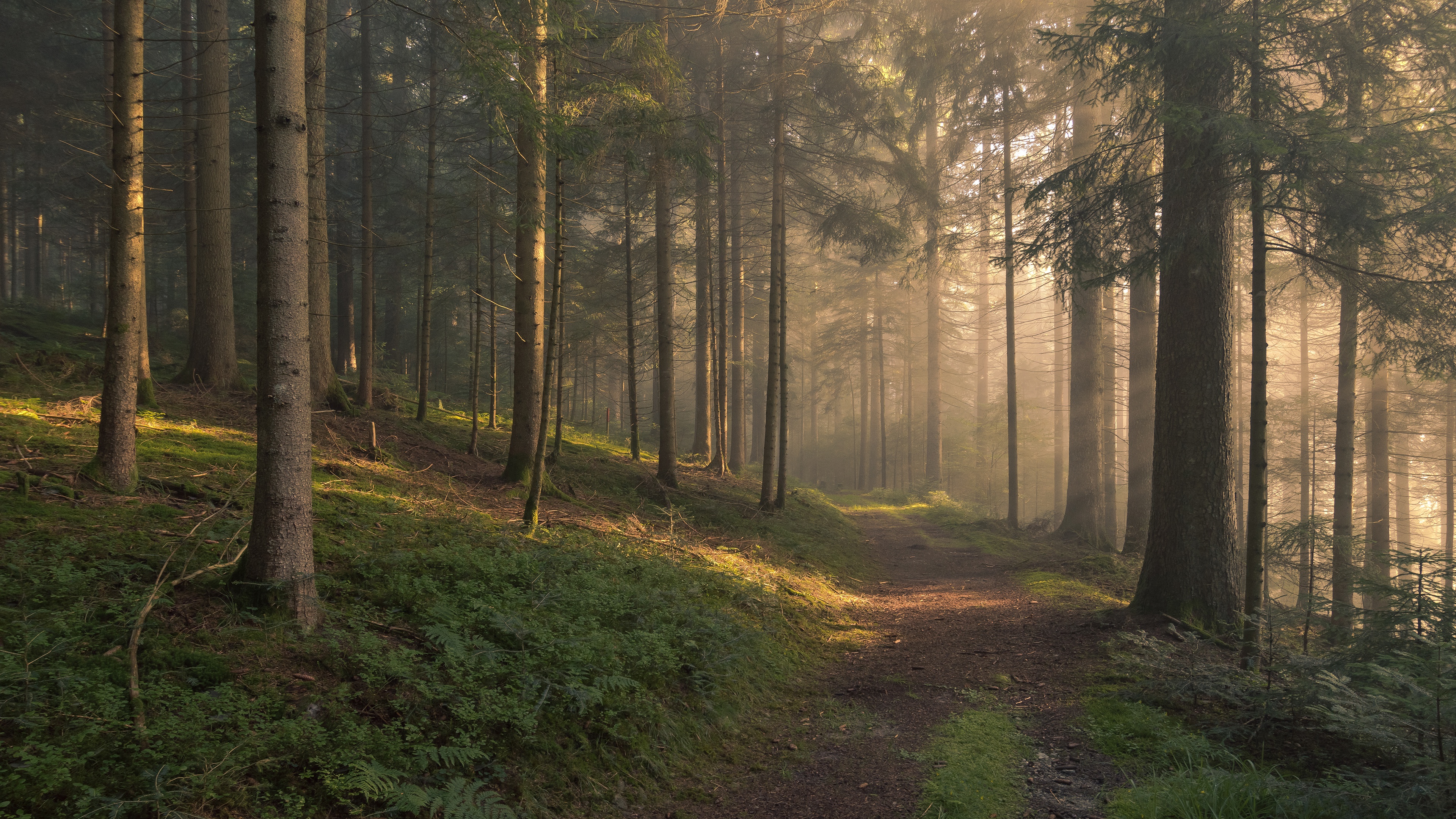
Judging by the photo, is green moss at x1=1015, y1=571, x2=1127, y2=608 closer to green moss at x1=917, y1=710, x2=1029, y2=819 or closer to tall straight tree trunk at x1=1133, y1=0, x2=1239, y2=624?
tall straight tree trunk at x1=1133, y1=0, x2=1239, y2=624

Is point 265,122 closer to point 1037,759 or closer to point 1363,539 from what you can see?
point 1037,759

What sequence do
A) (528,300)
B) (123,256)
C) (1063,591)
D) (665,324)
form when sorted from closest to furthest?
(123,256) → (528,300) → (1063,591) → (665,324)

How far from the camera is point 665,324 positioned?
14.1m

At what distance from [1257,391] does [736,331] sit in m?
16.7

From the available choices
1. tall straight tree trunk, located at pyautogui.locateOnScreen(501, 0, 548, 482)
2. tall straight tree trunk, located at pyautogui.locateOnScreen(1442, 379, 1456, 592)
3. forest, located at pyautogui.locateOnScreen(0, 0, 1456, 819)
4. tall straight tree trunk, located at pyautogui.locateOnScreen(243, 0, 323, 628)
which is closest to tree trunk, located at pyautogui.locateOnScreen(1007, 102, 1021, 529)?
forest, located at pyautogui.locateOnScreen(0, 0, 1456, 819)

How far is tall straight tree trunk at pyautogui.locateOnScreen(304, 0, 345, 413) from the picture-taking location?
10.2m

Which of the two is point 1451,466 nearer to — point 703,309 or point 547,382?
point 703,309

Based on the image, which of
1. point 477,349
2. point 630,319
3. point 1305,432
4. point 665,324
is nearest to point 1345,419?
point 1305,432

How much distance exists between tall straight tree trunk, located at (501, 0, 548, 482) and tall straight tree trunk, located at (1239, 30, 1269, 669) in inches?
314

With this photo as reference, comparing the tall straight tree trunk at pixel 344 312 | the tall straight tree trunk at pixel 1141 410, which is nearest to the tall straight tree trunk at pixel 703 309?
the tall straight tree trunk at pixel 1141 410

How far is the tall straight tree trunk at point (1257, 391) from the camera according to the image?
6.29 m

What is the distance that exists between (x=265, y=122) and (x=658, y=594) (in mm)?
4986

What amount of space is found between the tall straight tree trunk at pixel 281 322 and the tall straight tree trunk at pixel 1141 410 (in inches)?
583

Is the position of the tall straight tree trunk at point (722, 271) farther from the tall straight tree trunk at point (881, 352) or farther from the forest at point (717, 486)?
the tall straight tree trunk at point (881, 352)
